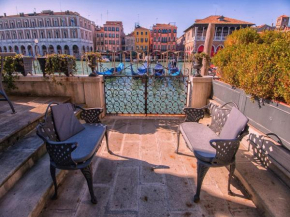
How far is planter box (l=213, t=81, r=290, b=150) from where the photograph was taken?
2.07 m

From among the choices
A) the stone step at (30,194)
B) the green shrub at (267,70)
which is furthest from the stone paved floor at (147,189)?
the green shrub at (267,70)

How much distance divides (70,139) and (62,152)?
599 millimetres

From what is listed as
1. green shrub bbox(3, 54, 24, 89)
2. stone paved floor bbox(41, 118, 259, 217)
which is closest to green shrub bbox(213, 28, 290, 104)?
stone paved floor bbox(41, 118, 259, 217)

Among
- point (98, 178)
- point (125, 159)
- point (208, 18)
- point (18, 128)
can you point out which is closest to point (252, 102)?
point (125, 159)

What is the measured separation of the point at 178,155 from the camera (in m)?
2.80

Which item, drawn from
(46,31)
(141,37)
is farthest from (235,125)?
(46,31)

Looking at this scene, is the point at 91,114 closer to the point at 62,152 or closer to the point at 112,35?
the point at 62,152

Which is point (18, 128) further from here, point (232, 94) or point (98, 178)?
point (232, 94)

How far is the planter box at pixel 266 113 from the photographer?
2.07 meters

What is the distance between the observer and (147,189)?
207 cm

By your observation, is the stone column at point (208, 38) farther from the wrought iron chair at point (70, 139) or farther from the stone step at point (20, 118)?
the stone step at point (20, 118)

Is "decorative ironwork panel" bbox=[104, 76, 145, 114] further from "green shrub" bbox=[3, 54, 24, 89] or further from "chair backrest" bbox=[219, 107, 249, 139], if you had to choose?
"chair backrest" bbox=[219, 107, 249, 139]

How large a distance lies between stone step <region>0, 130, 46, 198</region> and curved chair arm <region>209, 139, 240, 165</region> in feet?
7.43

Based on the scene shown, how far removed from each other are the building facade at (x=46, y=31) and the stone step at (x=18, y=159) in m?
53.8
